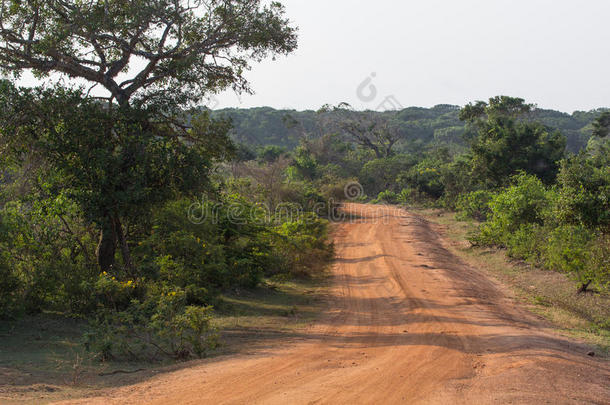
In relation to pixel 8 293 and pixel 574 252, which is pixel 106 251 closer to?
pixel 8 293

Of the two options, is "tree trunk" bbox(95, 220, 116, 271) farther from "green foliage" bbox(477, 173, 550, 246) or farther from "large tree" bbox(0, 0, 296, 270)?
"green foliage" bbox(477, 173, 550, 246)

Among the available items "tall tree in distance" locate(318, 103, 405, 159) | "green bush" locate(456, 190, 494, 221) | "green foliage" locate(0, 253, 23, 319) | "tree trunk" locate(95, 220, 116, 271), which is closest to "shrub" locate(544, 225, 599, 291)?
"tree trunk" locate(95, 220, 116, 271)

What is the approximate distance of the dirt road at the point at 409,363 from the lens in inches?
207

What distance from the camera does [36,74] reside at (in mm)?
10125

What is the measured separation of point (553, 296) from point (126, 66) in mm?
11148

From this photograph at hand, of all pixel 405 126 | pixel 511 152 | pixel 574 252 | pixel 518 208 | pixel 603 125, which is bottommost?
pixel 574 252

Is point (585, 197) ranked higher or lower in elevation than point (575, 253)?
higher

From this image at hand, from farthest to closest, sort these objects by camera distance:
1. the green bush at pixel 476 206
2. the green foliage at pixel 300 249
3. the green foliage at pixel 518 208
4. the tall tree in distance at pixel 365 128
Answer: the tall tree in distance at pixel 365 128 → the green bush at pixel 476 206 → the green foliage at pixel 518 208 → the green foliage at pixel 300 249

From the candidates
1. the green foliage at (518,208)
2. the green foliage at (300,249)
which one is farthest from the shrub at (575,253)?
the green foliage at (300,249)

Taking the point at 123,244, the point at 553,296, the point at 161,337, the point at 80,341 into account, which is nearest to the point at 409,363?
the point at 161,337

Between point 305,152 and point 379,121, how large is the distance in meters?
14.4

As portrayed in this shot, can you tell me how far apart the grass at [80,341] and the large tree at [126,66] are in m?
2.18

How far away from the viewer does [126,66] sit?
36.6 feet

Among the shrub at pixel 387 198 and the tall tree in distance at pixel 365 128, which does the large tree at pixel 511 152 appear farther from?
the tall tree in distance at pixel 365 128
